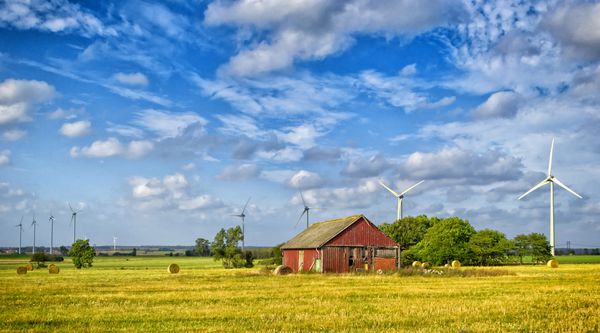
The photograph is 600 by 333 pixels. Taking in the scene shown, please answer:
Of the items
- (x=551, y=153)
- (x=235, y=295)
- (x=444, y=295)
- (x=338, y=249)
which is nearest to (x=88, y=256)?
(x=338, y=249)

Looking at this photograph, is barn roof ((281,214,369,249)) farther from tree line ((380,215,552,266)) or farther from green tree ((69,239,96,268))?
green tree ((69,239,96,268))

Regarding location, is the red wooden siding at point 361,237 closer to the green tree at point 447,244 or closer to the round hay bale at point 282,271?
the round hay bale at point 282,271

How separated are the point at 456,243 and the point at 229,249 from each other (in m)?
32.1

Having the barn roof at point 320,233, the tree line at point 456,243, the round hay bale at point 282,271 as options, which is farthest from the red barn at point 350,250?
the tree line at point 456,243

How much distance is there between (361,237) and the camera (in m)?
56.2

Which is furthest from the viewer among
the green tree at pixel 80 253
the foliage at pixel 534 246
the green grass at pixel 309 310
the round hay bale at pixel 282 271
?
the foliage at pixel 534 246

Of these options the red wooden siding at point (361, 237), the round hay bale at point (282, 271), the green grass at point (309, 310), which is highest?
the red wooden siding at point (361, 237)

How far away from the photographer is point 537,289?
31344 mm

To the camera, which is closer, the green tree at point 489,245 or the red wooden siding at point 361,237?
the red wooden siding at point 361,237

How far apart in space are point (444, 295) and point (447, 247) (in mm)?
46737

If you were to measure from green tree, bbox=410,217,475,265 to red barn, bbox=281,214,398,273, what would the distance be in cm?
1770

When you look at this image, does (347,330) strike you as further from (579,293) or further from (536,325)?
(579,293)

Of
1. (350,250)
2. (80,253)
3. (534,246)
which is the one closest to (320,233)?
(350,250)

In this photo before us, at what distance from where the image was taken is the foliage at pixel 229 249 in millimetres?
84688
